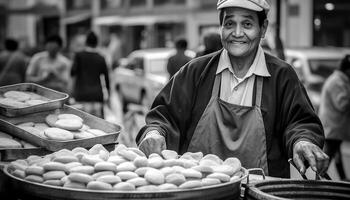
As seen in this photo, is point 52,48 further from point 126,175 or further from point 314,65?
point 126,175

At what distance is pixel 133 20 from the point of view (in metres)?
34.2

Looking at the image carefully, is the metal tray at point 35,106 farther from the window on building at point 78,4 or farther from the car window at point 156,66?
the window on building at point 78,4

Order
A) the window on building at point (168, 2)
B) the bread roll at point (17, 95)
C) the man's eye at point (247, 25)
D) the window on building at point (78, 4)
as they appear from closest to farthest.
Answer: the man's eye at point (247, 25), the bread roll at point (17, 95), the window on building at point (168, 2), the window on building at point (78, 4)

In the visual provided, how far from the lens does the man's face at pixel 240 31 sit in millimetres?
3703

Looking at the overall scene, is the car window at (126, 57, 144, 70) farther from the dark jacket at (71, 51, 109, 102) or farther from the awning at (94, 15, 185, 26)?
the awning at (94, 15, 185, 26)

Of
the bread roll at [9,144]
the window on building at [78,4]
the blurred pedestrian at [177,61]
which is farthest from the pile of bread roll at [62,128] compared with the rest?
the window on building at [78,4]

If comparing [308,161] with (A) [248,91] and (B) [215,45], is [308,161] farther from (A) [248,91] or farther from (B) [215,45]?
(B) [215,45]

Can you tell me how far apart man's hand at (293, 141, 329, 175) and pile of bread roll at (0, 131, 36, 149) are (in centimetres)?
137

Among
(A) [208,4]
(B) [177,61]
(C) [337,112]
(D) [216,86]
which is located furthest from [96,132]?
(A) [208,4]

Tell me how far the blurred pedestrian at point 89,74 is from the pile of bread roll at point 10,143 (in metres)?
6.95

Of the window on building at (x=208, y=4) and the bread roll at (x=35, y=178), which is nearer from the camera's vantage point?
the bread roll at (x=35, y=178)

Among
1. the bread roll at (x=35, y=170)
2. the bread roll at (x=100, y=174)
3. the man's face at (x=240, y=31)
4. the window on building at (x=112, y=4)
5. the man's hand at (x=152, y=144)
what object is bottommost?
the window on building at (x=112, y=4)

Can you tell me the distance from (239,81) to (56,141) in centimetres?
105

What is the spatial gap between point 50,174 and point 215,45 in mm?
6039
